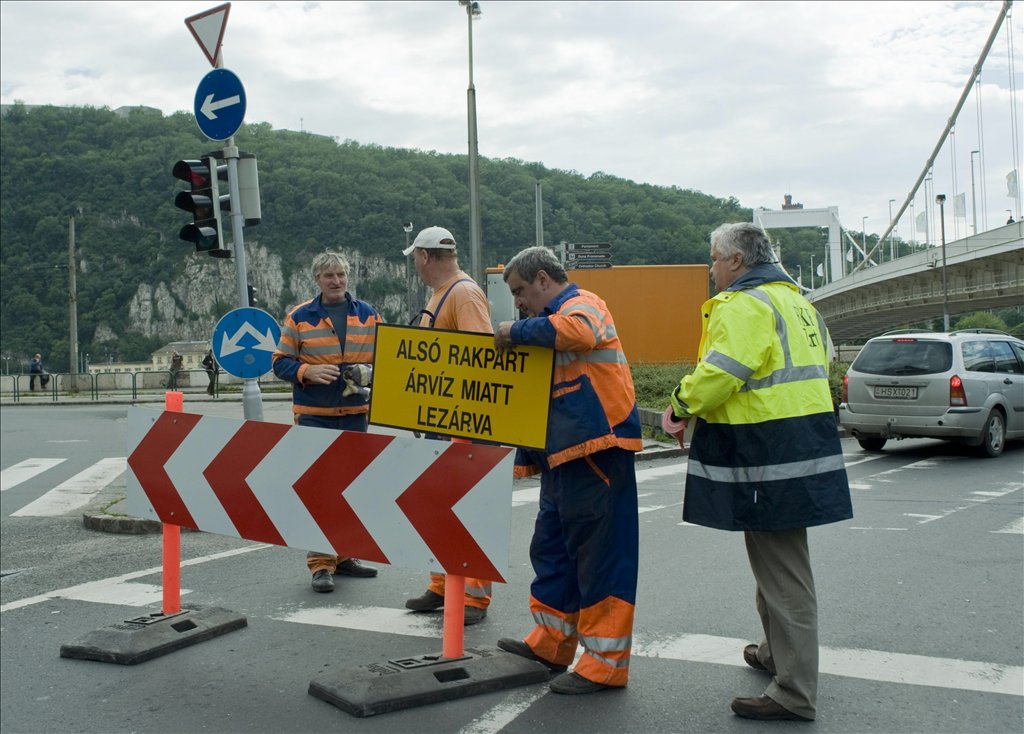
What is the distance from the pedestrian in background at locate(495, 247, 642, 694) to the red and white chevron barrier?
29cm

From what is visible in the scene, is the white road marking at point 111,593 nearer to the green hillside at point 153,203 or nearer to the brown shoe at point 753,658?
the brown shoe at point 753,658

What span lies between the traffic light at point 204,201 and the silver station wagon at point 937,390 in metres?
8.53

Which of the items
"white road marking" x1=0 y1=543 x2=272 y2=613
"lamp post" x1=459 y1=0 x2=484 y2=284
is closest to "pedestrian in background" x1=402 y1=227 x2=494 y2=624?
"white road marking" x1=0 y1=543 x2=272 y2=613

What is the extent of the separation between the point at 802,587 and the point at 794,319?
3.47ft

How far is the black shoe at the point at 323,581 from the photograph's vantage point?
6.26 m

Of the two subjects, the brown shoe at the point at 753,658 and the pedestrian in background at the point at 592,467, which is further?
the brown shoe at the point at 753,658

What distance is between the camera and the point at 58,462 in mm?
15047

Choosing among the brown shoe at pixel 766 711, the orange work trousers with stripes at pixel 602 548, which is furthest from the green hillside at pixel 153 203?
the brown shoe at pixel 766 711

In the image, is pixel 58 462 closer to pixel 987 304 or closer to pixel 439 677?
pixel 439 677

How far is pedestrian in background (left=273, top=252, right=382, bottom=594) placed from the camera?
6.46m

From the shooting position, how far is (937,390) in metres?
12.9

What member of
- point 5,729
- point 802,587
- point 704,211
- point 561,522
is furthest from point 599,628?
point 704,211

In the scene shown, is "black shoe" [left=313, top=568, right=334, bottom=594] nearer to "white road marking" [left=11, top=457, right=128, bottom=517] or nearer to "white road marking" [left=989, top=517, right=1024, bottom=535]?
"white road marking" [left=11, top=457, right=128, bottom=517]

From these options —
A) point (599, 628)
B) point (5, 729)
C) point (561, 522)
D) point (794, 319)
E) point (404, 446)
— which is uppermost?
point (794, 319)
